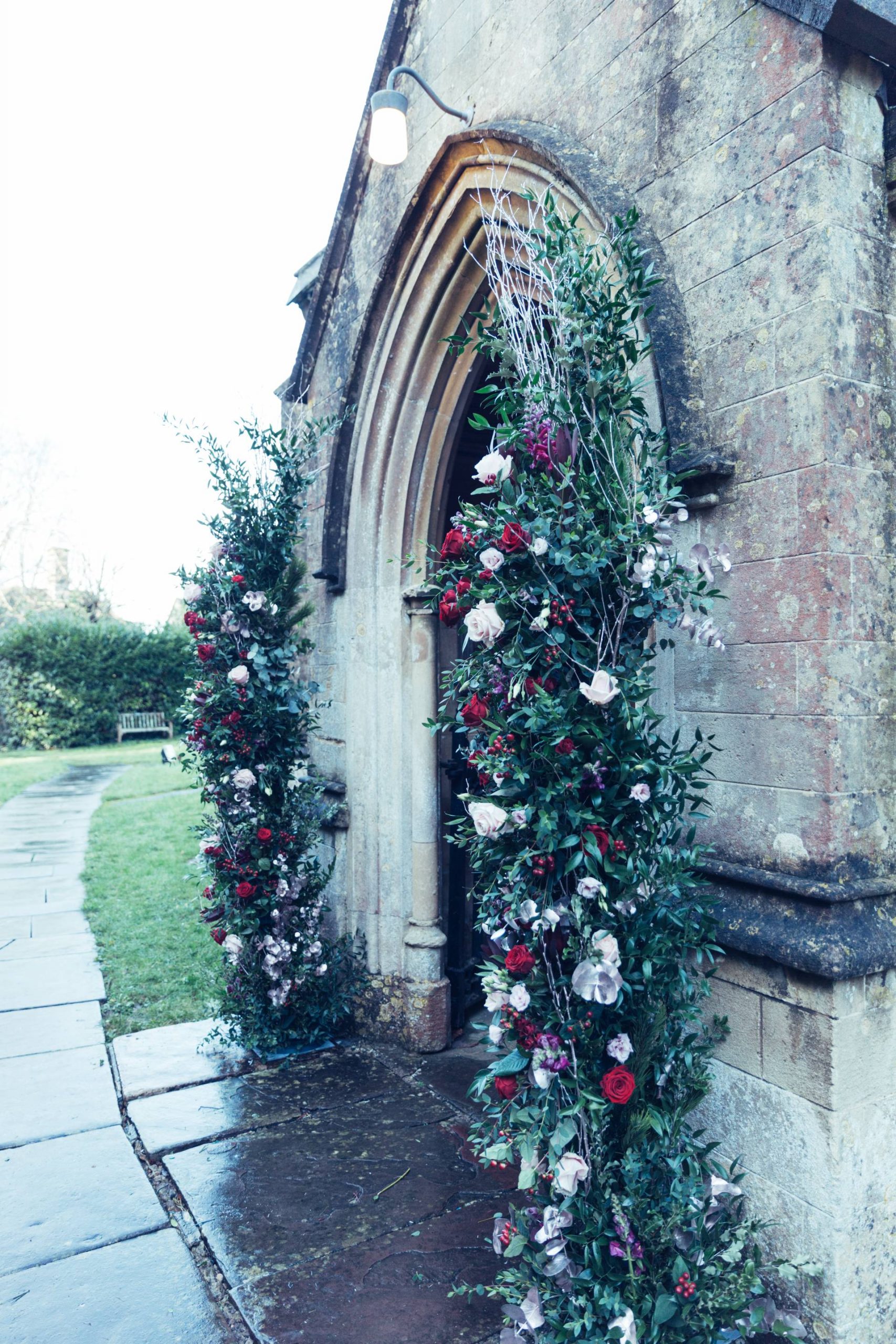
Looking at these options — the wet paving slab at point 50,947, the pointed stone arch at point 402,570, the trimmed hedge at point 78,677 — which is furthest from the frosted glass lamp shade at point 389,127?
the trimmed hedge at point 78,677

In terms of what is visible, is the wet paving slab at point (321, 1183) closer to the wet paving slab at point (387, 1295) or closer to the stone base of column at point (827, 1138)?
the wet paving slab at point (387, 1295)

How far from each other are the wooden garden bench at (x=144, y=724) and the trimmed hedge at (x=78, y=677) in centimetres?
15

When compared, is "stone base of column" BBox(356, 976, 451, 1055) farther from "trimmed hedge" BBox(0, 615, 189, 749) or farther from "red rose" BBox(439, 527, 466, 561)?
"trimmed hedge" BBox(0, 615, 189, 749)

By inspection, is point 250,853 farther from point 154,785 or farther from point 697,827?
point 154,785

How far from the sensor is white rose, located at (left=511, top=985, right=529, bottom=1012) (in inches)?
83.6

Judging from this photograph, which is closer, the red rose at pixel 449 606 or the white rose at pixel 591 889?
the white rose at pixel 591 889

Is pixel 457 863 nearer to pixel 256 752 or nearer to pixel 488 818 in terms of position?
pixel 256 752

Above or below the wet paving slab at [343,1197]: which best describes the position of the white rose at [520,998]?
above

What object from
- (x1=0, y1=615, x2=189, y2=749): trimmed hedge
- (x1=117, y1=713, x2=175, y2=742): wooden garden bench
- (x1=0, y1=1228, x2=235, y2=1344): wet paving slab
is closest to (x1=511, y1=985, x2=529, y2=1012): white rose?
(x1=0, y1=1228, x2=235, y2=1344): wet paving slab

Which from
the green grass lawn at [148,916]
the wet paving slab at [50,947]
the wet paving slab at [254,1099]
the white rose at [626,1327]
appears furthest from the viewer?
the wet paving slab at [50,947]

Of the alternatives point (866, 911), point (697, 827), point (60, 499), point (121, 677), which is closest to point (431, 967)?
point (697, 827)

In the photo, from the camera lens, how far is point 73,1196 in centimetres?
297

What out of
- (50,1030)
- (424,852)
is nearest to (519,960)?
(424,852)

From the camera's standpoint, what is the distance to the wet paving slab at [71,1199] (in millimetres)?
2723
